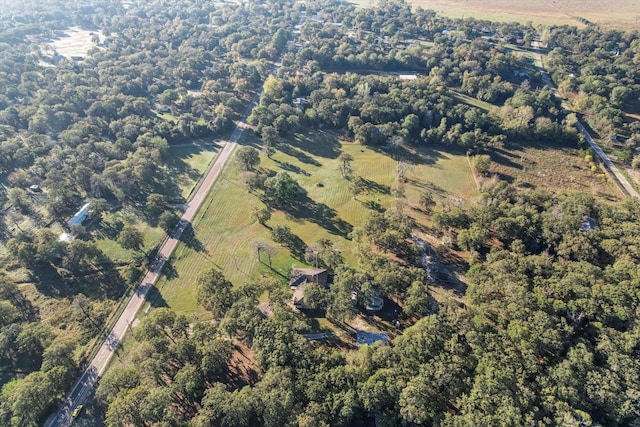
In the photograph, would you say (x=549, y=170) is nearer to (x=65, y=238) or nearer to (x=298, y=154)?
(x=298, y=154)

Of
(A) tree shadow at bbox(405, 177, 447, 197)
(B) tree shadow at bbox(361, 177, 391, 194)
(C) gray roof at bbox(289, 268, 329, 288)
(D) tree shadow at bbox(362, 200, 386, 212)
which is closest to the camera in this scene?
(C) gray roof at bbox(289, 268, 329, 288)

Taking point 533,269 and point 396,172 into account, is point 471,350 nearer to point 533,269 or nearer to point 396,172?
point 533,269

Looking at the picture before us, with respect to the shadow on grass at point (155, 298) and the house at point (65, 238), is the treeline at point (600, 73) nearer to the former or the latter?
the shadow on grass at point (155, 298)

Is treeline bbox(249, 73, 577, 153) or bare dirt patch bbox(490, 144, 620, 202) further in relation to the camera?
treeline bbox(249, 73, 577, 153)

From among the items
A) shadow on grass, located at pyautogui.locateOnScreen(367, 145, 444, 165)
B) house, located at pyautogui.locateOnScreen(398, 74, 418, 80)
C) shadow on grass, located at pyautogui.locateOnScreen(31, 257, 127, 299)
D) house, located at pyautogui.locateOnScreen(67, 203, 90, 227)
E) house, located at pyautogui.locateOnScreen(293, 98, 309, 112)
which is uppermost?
house, located at pyautogui.locateOnScreen(398, 74, 418, 80)

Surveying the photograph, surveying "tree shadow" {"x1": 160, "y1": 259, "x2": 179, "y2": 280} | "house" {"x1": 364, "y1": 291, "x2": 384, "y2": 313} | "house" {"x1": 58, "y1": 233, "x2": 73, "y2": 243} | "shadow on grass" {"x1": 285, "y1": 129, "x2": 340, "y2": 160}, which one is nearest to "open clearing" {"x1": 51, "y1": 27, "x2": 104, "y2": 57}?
"shadow on grass" {"x1": 285, "y1": 129, "x2": 340, "y2": 160}

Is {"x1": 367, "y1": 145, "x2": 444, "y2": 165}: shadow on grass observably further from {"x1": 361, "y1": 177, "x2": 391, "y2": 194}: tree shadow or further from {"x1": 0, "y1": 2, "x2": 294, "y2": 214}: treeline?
{"x1": 0, "y1": 2, "x2": 294, "y2": 214}: treeline
